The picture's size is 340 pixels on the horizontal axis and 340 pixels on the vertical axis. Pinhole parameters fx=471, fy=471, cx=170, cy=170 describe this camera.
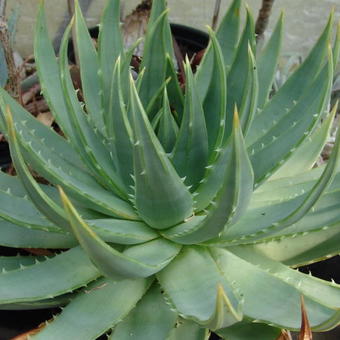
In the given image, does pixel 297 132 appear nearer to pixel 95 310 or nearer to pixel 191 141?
pixel 191 141

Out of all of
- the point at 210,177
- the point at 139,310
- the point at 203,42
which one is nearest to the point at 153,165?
the point at 210,177

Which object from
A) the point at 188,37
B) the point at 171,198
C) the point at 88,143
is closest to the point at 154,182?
the point at 171,198

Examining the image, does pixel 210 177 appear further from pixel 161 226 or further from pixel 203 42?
pixel 203 42

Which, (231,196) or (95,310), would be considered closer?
(231,196)

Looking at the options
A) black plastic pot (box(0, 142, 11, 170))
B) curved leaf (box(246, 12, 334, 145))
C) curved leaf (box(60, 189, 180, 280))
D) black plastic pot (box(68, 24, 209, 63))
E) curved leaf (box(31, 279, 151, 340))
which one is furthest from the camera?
black plastic pot (box(68, 24, 209, 63))

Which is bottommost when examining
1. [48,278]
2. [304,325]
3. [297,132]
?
[304,325]

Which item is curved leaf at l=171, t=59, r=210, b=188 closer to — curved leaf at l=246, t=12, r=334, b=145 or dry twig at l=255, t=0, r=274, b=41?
curved leaf at l=246, t=12, r=334, b=145

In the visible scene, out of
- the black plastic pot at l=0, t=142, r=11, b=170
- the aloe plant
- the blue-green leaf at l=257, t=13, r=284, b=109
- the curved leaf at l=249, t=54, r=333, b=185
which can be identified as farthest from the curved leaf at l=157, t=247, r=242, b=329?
the black plastic pot at l=0, t=142, r=11, b=170

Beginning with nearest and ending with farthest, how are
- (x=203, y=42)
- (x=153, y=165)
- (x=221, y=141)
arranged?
(x=153, y=165) → (x=221, y=141) → (x=203, y=42)
